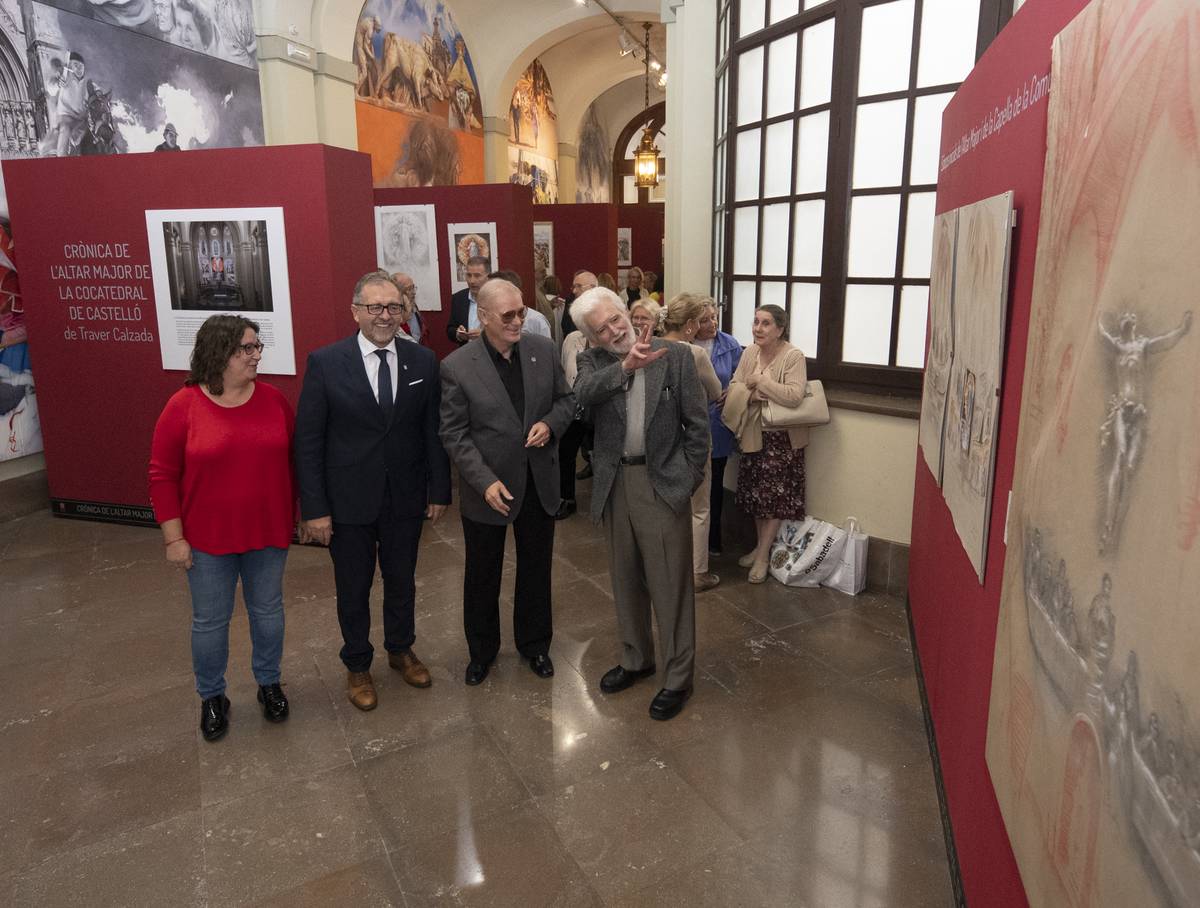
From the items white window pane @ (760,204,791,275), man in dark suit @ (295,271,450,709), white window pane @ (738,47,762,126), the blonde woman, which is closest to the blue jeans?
man in dark suit @ (295,271,450,709)

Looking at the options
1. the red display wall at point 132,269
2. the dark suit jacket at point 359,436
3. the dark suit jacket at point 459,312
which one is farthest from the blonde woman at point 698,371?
the dark suit jacket at point 459,312

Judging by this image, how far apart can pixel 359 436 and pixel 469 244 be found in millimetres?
5673

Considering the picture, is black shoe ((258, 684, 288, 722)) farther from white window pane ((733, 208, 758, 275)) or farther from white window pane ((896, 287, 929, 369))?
white window pane ((733, 208, 758, 275))

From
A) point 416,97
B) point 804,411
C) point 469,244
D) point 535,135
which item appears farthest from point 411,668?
point 535,135

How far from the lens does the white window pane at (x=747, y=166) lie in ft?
19.8

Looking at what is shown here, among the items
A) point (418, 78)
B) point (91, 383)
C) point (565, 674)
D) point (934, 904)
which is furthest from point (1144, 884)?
point (418, 78)

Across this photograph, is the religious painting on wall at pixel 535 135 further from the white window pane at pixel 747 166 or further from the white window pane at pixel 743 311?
the white window pane at pixel 743 311

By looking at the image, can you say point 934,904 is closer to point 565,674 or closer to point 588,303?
point 565,674

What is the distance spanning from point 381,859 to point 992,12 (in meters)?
4.84

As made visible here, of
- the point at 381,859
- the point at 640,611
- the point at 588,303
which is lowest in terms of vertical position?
the point at 381,859

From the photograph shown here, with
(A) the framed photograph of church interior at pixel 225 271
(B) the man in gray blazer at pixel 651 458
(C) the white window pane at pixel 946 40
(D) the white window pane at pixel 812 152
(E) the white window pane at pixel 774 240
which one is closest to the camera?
(B) the man in gray blazer at pixel 651 458

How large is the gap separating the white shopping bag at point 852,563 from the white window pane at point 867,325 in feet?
3.35

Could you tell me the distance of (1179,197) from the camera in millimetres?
1048

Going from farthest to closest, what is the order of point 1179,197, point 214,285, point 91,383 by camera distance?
point 91,383, point 214,285, point 1179,197
